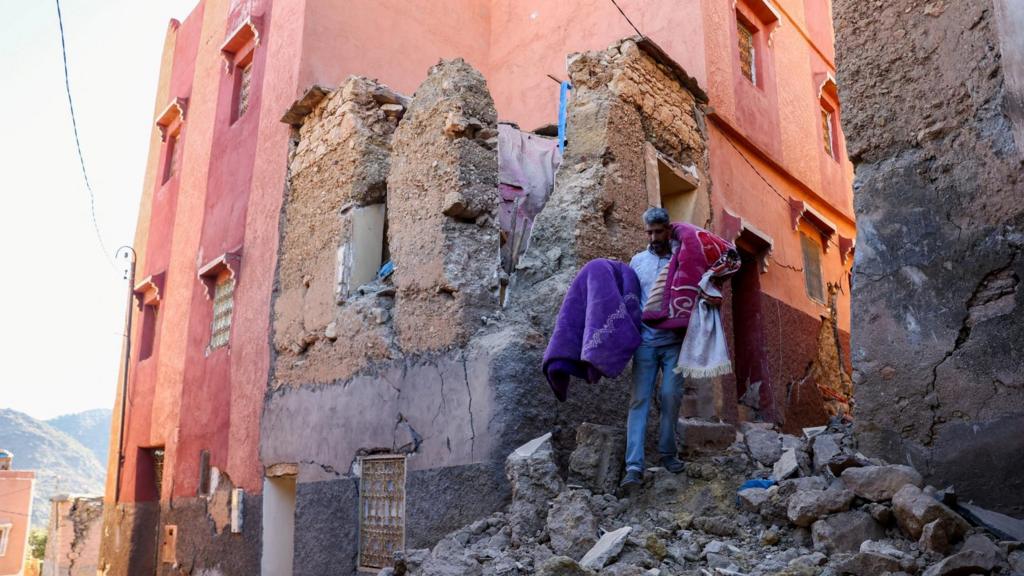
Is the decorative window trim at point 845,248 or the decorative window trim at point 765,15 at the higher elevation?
the decorative window trim at point 765,15

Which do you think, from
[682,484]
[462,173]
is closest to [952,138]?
[682,484]

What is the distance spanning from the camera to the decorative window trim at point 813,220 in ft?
32.8

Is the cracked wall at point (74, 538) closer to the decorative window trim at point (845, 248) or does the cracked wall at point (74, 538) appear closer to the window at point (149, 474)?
the window at point (149, 474)

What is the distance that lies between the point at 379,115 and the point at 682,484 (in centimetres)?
437

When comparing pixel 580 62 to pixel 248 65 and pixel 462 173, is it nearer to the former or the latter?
pixel 462 173

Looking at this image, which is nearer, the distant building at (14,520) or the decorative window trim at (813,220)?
the decorative window trim at (813,220)

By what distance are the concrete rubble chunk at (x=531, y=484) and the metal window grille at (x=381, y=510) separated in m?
1.17

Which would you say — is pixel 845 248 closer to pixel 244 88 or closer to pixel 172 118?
pixel 244 88

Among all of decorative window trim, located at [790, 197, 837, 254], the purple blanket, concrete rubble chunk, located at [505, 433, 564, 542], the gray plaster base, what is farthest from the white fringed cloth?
decorative window trim, located at [790, 197, 837, 254]

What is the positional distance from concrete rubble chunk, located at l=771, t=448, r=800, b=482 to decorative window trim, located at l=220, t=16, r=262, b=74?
851cm

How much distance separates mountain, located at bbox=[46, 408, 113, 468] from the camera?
3479 inches

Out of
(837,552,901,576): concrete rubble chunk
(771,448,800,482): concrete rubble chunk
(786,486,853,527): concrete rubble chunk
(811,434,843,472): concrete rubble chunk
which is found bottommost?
(837,552,901,576): concrete rubble chunk

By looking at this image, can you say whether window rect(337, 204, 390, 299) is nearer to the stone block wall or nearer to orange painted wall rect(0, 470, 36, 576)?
the stone block wall

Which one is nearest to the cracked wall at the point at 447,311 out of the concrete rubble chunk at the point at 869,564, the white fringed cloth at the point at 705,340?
the white fringed cloth at the point at 705,340
